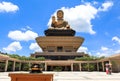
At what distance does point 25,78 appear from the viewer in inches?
230

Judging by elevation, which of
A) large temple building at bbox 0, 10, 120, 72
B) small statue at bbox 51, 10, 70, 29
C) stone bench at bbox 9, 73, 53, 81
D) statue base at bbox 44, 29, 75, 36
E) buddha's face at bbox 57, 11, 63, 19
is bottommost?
stone bench at bbox 9, 73, 53, 81

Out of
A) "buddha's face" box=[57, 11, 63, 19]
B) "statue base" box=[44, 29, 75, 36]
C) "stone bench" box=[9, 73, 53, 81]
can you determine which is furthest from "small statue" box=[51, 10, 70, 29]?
"stone bench" box=[9, 73, 53, 81]

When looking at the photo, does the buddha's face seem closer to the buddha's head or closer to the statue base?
the buddha's head

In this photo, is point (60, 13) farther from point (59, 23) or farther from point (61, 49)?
point (61, 49)

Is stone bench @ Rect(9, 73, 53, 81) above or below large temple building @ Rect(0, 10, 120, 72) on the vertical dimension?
below

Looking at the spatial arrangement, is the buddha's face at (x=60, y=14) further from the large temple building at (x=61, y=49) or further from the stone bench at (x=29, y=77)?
the stone bench at (x=29, y=77)

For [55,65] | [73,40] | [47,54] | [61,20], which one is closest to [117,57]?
[55,65]

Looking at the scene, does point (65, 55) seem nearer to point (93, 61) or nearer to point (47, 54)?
point (47, 54)

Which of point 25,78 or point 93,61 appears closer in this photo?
point 25,78

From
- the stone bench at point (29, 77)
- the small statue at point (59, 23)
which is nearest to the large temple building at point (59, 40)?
the small statue at point (59, 23)

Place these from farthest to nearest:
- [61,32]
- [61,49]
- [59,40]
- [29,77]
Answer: [61,32] → [61,49] → [59,40] → [29,77]

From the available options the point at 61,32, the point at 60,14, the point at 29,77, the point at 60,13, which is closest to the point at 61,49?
the point at 61,32

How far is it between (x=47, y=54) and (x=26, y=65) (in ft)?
22.9

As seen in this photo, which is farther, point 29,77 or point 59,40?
point 59,40
